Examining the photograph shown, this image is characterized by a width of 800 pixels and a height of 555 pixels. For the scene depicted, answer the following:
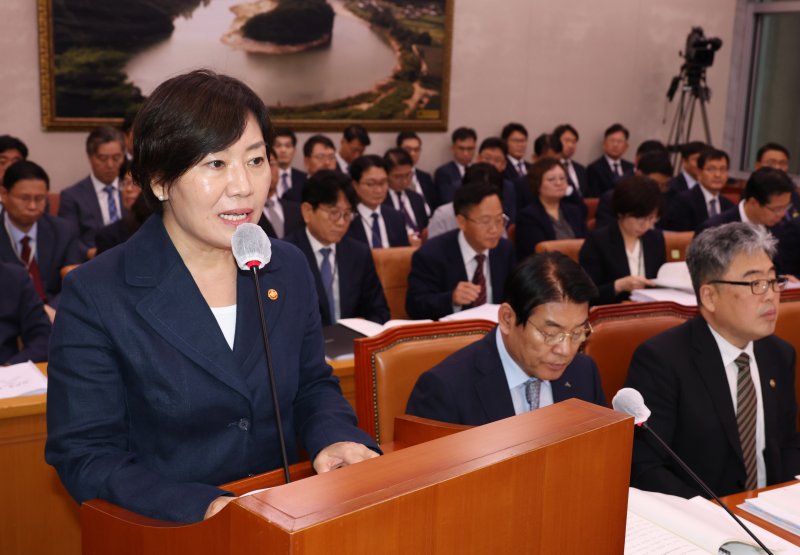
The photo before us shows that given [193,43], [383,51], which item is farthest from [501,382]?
[383,51]

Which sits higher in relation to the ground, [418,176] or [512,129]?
[512,129]

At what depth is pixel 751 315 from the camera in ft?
7.89

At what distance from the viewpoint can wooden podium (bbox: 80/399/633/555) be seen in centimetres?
89

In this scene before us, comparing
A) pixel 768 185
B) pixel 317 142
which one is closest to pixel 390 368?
pixel 768 185

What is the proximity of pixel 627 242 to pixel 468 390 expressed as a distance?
2.68 m

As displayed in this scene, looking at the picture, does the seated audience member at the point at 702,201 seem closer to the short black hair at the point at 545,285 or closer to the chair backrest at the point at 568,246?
the chair backrest at the point at 568,246

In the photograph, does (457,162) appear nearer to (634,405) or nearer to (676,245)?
(676,245)

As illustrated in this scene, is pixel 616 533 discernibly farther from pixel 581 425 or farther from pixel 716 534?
pixel 716 534

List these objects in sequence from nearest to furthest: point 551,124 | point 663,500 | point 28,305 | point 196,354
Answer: point 196,354 < point 663,500 < point 28,305 < point 551,124

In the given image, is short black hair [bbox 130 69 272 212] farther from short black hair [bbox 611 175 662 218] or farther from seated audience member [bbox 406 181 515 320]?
short black hair [bbox 611 175 662 218]

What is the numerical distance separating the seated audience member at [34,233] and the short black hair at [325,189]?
1536mm

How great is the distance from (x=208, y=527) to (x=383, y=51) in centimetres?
767

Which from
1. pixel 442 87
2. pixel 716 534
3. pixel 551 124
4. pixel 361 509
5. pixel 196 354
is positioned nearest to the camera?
pixel 361 509

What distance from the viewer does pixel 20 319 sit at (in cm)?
324
